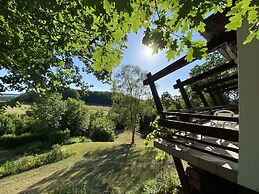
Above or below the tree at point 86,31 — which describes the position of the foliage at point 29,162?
below

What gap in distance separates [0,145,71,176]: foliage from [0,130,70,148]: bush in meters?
5.49

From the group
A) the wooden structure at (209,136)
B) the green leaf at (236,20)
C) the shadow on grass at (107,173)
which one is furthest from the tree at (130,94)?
the green leaf at (236,20)

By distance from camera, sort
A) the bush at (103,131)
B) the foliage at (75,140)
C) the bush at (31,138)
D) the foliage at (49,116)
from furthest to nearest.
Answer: the bush at (103,131)
the foliage at (75,140)
the foliage at (49,116)
the bush at (31,138)

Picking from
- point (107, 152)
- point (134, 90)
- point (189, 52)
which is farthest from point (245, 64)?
point (134, 90)

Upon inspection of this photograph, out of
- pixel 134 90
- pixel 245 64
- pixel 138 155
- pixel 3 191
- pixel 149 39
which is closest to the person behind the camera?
pixel 149 39

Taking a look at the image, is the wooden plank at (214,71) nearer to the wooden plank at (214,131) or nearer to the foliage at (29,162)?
the wooden plank at (214,131)

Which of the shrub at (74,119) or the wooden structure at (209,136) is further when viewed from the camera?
the shrub at (74,119)

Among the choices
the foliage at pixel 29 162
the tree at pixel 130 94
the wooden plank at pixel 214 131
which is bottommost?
the foliage at pixel 29 162

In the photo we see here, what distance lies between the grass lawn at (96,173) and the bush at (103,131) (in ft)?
31.8

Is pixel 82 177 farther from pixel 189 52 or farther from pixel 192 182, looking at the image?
pixel 189 52

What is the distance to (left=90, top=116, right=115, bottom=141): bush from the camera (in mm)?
34031

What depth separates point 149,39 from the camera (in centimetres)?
205

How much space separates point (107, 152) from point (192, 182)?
60.7 ft

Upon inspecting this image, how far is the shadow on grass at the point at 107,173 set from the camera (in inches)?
529
